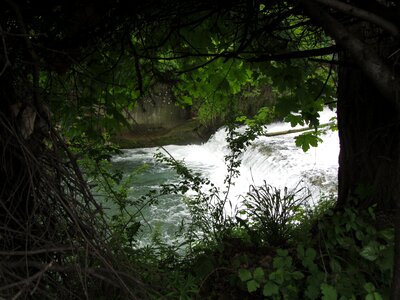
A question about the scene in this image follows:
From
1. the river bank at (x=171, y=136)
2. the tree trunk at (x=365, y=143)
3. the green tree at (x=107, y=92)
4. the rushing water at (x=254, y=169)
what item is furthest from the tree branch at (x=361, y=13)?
the river bank at (x=171, y=136)

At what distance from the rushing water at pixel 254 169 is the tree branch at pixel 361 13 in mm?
4424

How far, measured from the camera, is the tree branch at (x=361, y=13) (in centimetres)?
118

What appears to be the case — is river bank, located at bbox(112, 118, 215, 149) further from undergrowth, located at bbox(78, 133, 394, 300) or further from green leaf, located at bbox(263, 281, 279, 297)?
green leaf, located at bbox(263, 281, 279, 297)

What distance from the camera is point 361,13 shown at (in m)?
1.19

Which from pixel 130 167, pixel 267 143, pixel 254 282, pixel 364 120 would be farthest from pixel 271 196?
pixel 130 167

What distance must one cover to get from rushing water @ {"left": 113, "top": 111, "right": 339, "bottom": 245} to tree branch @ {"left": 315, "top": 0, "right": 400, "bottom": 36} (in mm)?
4424

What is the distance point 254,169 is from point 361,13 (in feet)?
25.3

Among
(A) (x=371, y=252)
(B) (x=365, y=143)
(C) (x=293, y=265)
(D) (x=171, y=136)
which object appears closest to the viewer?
(A) (x=371, y=252)

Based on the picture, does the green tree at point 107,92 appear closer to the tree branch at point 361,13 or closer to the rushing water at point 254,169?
the tree branch at point 361,13

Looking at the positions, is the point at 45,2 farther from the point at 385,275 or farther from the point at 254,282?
the point at 385,275

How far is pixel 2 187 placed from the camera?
1.36 metres

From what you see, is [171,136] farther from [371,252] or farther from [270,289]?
[371,252]

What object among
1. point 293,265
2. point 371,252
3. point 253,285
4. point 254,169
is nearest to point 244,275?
point 253,285

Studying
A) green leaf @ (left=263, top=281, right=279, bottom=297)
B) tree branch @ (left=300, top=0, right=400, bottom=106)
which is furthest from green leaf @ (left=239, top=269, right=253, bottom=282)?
tree branch @ (left=300, top=0, right=400, bottom=106)
